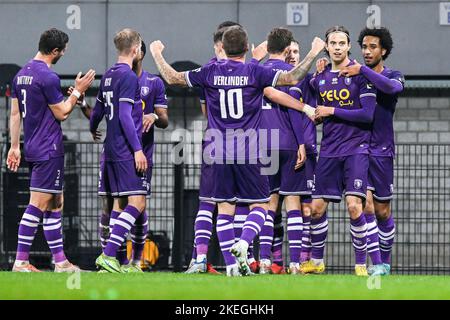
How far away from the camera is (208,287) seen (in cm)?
990

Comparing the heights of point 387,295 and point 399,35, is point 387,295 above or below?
below

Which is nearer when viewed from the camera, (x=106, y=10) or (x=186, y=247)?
(x=186, y=247)

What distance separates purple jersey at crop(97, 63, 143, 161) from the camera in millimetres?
11883

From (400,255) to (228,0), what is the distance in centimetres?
475

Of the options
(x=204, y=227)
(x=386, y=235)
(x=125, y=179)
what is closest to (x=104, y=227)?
(x=125, y=179)

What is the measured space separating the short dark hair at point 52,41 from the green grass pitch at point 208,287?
2201 millimetres

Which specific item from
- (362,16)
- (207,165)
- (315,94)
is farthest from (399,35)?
(207,165)

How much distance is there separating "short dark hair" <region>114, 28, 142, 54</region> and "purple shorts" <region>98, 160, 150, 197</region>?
1.05 m

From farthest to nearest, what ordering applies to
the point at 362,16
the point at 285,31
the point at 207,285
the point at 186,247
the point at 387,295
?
the point at 362,16, the point at 186,247, the point at 285,31, the point at 207,285, the point at 387,295

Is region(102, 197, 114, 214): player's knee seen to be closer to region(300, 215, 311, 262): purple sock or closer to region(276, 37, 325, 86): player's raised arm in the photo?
region(300, 215, 311, 262): purple sock

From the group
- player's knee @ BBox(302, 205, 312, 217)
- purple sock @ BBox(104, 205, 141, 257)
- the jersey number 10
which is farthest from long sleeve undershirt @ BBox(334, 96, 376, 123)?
purple sock @ BBox(104, 205, 141, 257)

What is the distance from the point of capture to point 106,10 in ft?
65.1

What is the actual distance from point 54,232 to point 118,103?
4.80 ft
